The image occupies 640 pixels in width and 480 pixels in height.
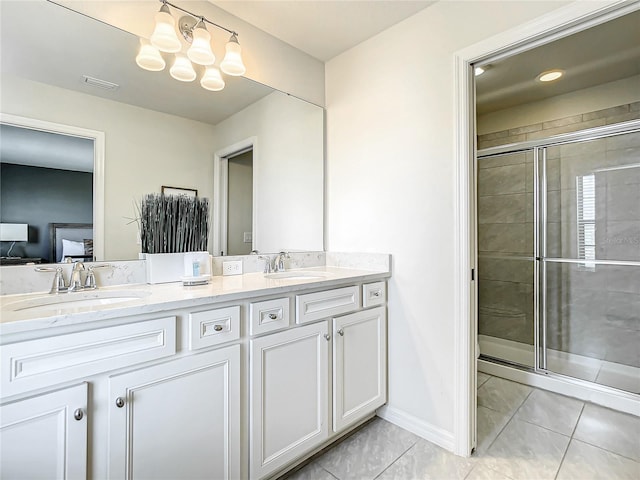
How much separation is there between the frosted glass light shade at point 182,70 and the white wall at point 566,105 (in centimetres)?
275

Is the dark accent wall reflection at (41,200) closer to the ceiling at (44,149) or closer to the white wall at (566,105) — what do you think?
the ceiling at (44,149)

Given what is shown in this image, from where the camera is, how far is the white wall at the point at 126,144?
4.22ft

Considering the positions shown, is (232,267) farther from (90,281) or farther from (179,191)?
(90,281)

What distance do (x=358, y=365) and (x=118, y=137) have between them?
5.46 feet

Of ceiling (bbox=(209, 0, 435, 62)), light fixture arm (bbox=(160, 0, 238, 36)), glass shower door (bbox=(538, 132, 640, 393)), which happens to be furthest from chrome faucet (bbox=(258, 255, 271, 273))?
glass shower door (bbox=(538, 132, 640, 393))

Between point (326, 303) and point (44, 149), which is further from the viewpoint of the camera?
point (326, 303)

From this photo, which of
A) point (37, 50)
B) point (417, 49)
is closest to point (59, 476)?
point (37, 50)

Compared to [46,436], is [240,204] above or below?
above

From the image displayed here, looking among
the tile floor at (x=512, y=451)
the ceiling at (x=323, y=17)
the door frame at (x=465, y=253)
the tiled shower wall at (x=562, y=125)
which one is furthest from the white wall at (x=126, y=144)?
the tiled shower wall at (x=562, y=125)

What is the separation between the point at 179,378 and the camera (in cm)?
110

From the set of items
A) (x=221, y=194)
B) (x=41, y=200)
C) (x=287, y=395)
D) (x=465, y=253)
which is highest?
(x=221, y=194)

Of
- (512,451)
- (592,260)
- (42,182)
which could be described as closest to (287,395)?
(512,451)

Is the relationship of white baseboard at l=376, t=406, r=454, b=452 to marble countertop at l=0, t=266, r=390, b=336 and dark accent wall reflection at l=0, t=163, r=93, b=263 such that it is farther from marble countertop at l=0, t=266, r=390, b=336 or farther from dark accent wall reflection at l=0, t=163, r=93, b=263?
dark accent wall reflection at l=0, t=163, r=93, b=263

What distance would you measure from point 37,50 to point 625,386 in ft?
12.5
